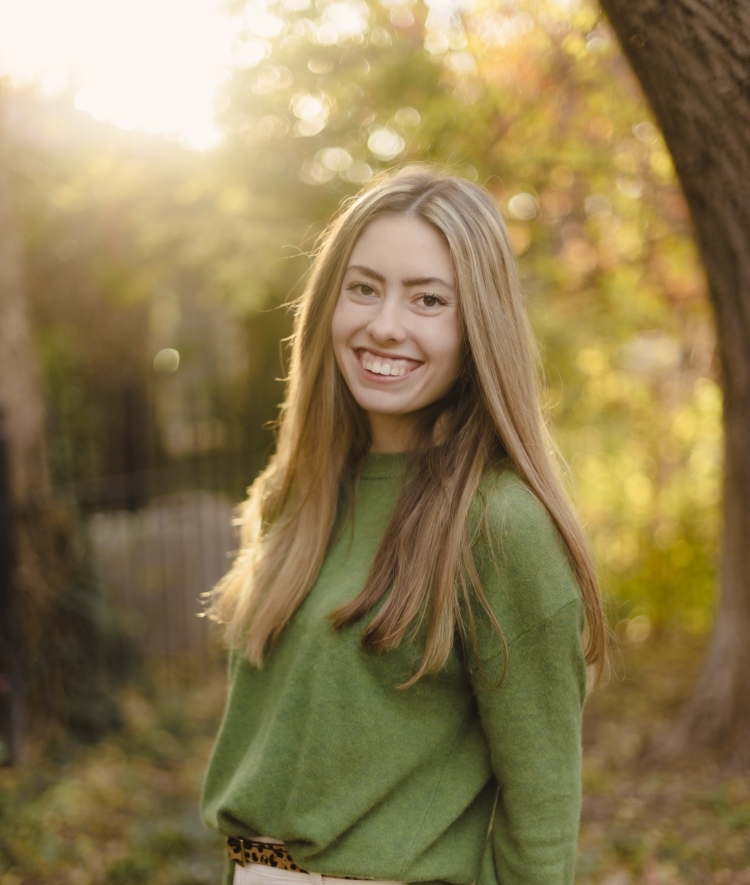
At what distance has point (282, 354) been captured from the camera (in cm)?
557

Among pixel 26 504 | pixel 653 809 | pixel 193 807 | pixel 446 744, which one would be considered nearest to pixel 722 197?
pixel 446 744

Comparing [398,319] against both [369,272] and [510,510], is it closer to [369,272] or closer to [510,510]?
[369,272]

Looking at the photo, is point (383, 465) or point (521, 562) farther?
point (383, 465)

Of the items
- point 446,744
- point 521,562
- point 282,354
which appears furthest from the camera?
point 282,354

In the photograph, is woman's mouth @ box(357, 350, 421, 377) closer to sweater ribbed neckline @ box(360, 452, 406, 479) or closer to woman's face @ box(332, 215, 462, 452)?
woman's face @ box(332, 215, 462, 452)

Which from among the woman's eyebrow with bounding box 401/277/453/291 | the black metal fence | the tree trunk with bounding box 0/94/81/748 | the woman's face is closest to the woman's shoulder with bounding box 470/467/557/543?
the woman's face

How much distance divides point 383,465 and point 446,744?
23.2 inches

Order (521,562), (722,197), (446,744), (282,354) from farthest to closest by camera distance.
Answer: (282,354), (722,197), (446,744), (521,562)

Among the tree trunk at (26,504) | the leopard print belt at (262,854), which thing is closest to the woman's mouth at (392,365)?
the leopard print belt at (262,854)

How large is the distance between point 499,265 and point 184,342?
839 centimetres

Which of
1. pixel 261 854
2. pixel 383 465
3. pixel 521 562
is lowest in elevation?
pixel 261 854

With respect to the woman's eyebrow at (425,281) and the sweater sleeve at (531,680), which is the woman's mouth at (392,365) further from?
the sweater sleeve at (531,680)

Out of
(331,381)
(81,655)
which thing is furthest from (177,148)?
(331,381)

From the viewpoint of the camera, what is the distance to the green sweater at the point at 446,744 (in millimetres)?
1506
